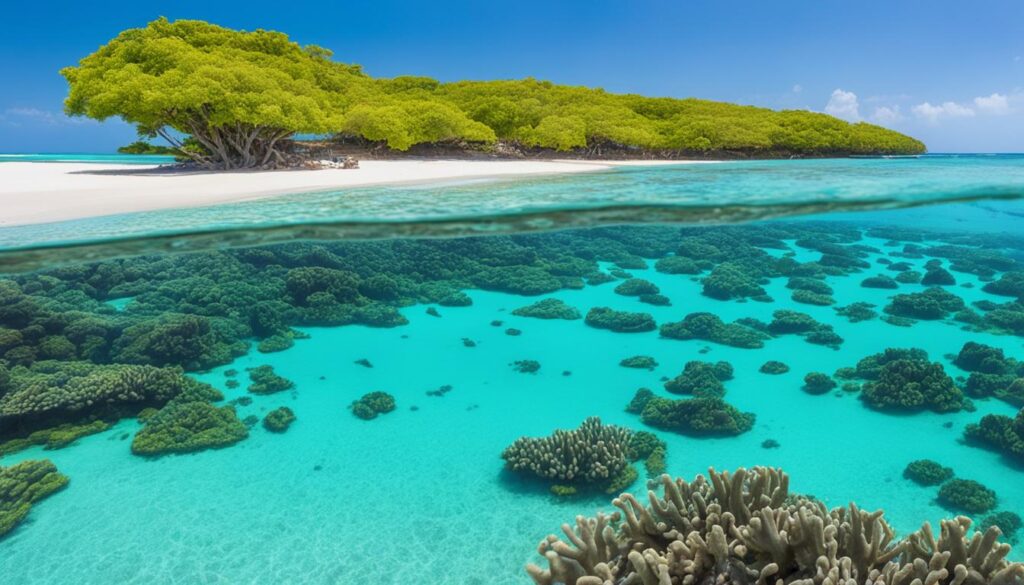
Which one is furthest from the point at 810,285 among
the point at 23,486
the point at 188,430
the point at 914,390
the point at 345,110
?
the point at 345,110

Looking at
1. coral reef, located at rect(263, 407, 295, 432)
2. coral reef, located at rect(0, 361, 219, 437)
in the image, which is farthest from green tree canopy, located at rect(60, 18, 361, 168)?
coral reef, located at rect(263, 407, 295, 432)

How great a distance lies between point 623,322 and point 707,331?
7.26 feet

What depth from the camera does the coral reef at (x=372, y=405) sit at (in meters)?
10.4

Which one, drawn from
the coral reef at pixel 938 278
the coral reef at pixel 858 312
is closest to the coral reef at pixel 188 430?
the coral reef at pixel 858 312

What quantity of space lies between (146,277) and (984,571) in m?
19.3

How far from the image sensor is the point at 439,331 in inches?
618

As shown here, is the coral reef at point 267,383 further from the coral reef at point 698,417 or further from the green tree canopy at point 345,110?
A: the green tree canopy at point 345,110

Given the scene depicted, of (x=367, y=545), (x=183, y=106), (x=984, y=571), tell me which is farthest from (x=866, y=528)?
(x=183, y=106)

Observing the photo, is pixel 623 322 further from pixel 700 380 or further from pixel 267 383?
pixel 267 383

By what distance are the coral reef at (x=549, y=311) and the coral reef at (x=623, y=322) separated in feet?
2.34

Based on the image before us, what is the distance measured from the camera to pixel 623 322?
15562mm

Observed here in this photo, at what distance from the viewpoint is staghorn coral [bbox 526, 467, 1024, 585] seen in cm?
309

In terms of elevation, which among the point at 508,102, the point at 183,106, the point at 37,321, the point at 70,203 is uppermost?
the point at 508,102

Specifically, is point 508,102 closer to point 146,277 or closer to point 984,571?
point 146,277
